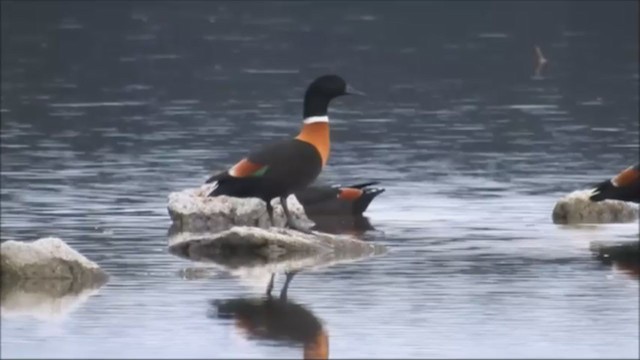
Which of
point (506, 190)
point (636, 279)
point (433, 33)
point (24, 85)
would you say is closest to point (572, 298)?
point (636, 279)

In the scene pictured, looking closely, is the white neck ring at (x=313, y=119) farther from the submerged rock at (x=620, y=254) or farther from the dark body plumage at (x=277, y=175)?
the submerged rock at (x=620, y=254)

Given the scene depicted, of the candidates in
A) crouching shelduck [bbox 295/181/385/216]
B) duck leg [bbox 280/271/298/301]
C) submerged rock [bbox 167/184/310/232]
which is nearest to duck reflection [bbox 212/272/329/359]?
duck leg [bbox 280/271/298/301]

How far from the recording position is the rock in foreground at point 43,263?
14062 mm

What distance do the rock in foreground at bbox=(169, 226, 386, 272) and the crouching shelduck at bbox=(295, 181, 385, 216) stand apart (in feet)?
8.73

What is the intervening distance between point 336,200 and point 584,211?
2174 millimetres

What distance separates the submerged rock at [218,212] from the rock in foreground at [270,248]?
161cm

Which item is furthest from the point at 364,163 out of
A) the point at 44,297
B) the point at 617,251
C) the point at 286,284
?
the point at 44,297

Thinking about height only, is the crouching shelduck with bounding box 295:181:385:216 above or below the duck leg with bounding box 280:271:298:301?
below

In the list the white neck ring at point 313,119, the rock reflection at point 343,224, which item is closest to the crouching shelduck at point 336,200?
the rock reflection at point 343,224

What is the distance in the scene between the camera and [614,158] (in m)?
23.6

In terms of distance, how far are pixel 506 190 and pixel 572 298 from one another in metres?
6.84

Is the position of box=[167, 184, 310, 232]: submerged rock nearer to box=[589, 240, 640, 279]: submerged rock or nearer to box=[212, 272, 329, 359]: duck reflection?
box=[589, 240, 640, 279]: submerged rock

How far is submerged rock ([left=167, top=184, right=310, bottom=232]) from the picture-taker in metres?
17.8

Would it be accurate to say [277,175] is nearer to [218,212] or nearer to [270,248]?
[270,248]
